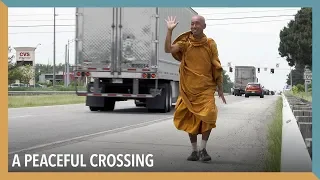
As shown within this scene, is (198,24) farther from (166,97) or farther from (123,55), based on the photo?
(166,97)

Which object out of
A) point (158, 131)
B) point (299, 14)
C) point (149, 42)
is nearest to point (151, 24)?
point (149, 42)

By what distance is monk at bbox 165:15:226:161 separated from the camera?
631cm

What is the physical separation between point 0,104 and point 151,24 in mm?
8416

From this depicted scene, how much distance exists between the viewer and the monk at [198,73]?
6.31 m

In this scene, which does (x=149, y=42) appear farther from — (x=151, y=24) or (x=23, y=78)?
(x=23, y=78)

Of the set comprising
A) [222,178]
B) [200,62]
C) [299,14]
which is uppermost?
[299,14]

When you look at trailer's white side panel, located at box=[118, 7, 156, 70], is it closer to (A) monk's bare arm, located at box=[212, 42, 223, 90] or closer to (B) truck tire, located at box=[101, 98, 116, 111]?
(B) truck tire, located at box=[101, 98, 116, 111]

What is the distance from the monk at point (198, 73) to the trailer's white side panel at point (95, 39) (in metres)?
8.61

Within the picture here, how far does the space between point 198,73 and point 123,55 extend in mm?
9118

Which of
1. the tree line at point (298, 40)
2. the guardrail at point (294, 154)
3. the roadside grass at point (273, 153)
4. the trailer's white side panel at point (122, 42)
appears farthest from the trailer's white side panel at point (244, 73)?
the trailer's white side panel at point (122, 42)

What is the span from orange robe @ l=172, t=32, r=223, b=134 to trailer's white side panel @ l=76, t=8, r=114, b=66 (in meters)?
8.61

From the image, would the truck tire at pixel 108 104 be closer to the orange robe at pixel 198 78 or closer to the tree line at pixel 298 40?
the tree line at pixel 298 40

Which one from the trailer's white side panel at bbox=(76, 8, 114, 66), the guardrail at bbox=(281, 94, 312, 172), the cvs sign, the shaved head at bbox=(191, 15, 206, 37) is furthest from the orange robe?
the trailer's white side panel at bbox=(76, 8, 114, 66)

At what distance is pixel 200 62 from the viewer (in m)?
6.37
